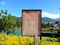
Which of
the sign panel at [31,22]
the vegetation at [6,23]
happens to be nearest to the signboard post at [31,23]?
the sign panel at [31,22]

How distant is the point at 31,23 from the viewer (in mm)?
8602

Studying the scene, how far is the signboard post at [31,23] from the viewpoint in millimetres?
8117

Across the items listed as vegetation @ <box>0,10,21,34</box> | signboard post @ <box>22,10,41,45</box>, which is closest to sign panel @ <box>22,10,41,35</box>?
signboard post @ <box>22,10,41,45</box>

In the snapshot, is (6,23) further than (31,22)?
Yes

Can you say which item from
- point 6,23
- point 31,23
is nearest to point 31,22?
point 31,23

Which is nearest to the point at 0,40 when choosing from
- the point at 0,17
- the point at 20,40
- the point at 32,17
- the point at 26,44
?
the point at 20,40

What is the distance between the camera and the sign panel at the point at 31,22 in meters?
8.14

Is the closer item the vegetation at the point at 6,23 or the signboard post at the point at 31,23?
the signboard post at the point at 31,23

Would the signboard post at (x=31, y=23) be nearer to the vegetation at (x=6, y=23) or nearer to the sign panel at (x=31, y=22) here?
the sign panel at (x=31, y=22)

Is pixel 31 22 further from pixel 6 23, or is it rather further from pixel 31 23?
pixel 6 23

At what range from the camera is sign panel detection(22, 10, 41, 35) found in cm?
814

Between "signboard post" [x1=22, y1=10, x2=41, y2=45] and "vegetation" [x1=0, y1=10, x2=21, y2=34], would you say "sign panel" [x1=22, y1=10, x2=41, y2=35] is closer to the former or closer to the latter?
"signboard post" [x1=22, y1=10, x2=41, y2=45]

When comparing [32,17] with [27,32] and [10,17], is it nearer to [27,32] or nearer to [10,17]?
[27,32]

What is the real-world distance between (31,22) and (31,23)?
177 mm
